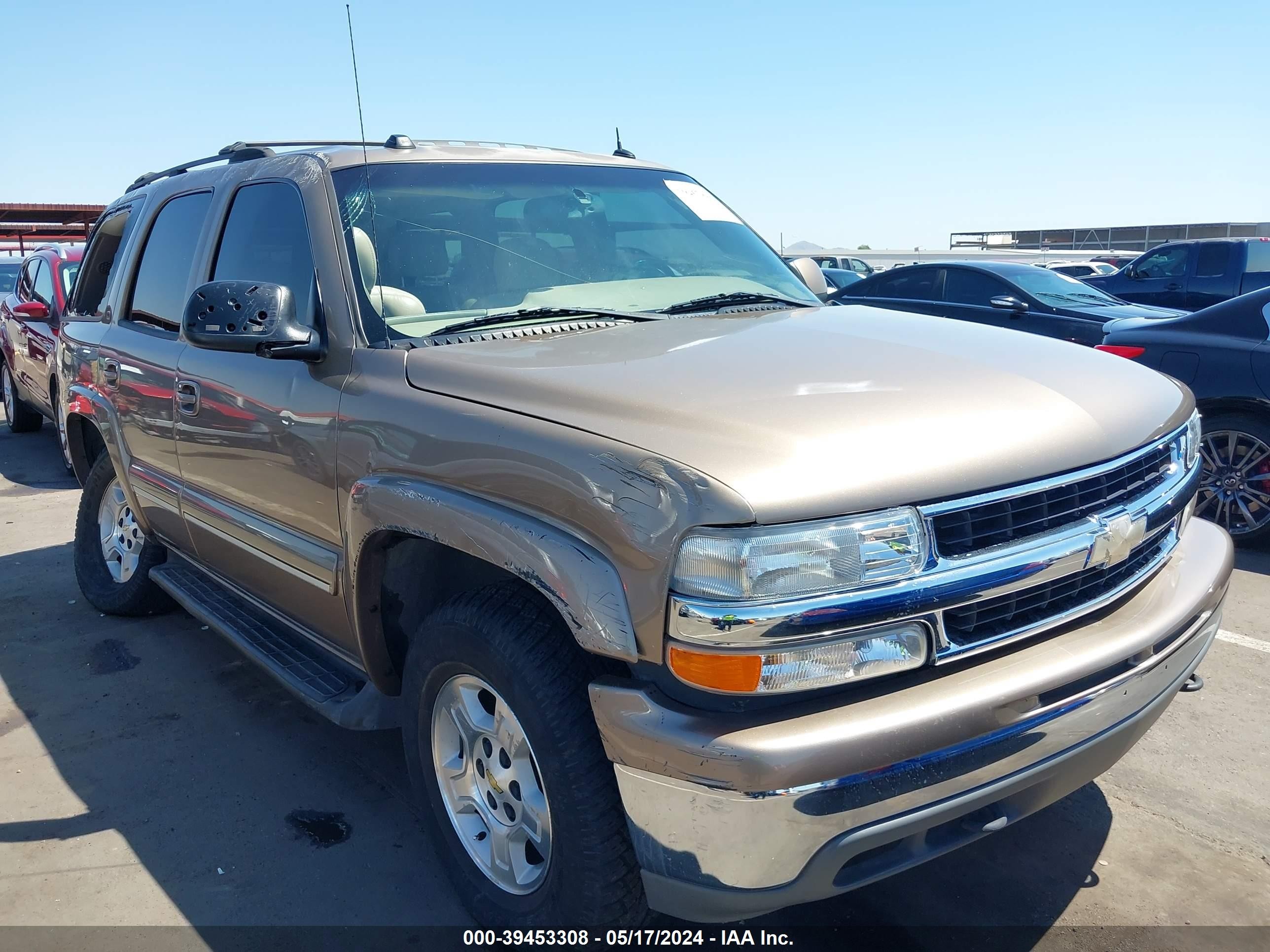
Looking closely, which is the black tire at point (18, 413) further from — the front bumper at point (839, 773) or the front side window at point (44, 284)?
the front bumper at point (839, 773)

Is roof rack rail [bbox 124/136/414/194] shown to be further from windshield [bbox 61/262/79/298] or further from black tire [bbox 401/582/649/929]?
windshield [bbox 61/262/79/298]

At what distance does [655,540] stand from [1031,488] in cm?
80

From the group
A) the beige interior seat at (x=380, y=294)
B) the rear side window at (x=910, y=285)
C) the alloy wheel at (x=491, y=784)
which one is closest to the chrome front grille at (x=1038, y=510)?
the alloy wheel at (x=491, y=784)

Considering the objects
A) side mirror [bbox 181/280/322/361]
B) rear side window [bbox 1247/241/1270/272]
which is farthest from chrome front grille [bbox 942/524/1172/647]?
rear side window [bbox 1247/241/1270/272]

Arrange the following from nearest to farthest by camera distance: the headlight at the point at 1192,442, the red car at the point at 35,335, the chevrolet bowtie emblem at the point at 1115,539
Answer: the chevrolet bowtie emblem at the point at 1115,539 < the headlight at the point at 1192,442 < the red car at the point at 35,335

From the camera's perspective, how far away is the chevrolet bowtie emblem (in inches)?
85.5

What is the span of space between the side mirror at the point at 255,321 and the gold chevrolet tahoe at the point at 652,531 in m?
0.01

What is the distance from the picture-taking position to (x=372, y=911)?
271cm

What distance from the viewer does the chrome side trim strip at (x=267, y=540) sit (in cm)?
295

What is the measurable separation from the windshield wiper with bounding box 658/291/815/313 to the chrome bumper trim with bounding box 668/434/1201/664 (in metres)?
1.36

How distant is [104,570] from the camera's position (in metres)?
5.03

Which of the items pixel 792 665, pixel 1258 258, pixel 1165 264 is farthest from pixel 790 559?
pixel 1165 264

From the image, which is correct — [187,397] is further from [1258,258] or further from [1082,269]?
[1082,269]

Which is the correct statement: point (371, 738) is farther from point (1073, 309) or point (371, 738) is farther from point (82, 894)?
point (1073, 309)
